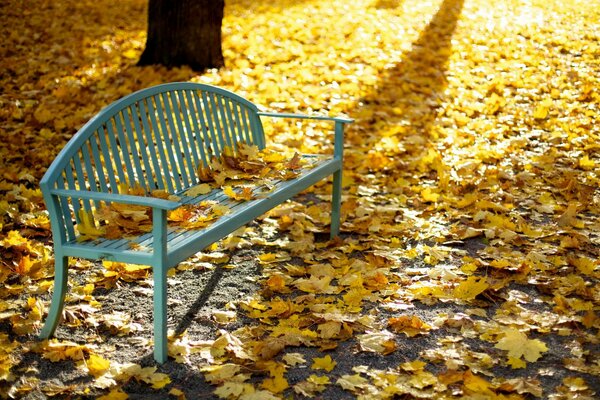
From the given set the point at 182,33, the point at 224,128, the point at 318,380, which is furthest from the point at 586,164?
the point at 182,33

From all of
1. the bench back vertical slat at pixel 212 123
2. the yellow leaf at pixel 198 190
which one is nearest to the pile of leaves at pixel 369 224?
the yellow leaf at pixel 198 190

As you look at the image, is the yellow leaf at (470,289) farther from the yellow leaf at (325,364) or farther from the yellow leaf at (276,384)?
the yellow leaf at (276,384)

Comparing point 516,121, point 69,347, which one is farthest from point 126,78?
point 69,347

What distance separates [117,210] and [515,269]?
2.10 meters

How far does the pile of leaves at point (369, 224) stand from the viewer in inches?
124

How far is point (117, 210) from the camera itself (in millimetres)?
3502

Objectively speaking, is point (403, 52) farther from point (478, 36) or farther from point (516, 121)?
point (516, 121)

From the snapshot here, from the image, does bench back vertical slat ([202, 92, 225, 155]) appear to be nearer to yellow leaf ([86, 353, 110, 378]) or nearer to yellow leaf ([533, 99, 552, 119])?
yellow leaf ([86, 353, 110, 378])

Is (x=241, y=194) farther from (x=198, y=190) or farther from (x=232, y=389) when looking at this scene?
(x=232, y=389)

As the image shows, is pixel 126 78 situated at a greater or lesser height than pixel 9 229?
greater

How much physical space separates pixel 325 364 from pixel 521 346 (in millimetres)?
864

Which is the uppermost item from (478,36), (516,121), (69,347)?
(478,36)

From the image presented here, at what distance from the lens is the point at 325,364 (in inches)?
124

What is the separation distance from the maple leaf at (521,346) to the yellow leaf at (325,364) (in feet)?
2.42
